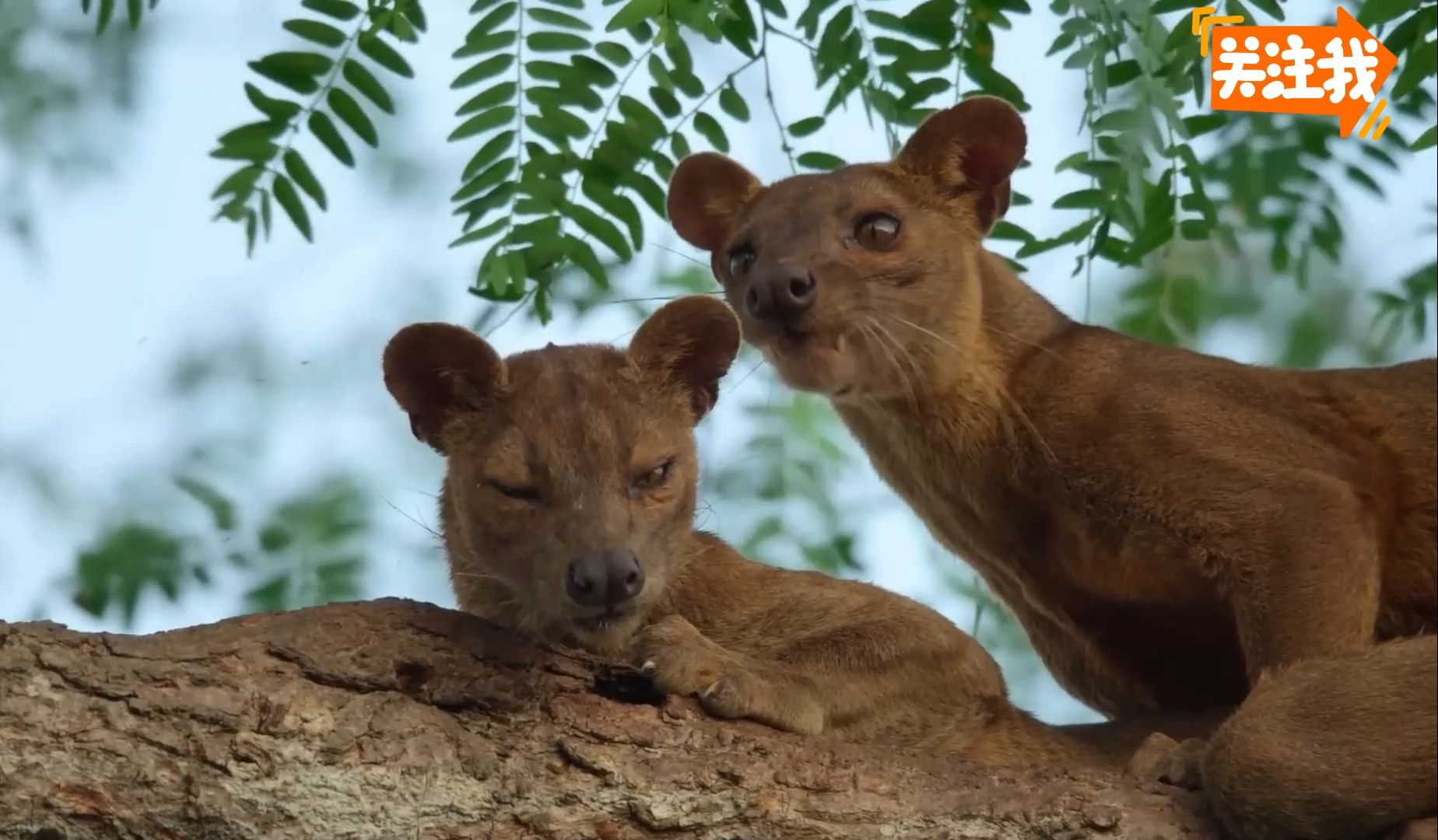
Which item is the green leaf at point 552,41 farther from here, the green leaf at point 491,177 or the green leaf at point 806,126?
the green leaf at point 806,126

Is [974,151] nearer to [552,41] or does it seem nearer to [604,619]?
[552,41]

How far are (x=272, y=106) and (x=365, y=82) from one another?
230 mm

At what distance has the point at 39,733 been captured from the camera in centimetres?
263

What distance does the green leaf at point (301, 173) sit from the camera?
150 inches

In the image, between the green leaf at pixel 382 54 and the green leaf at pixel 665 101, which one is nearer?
the green leaf at pixel 382 54

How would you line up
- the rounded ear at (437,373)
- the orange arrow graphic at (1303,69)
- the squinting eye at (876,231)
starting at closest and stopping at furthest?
the rounded ear at (437,373), the orange arrow graphic at (1303,69), the squinting eye at (876,231)

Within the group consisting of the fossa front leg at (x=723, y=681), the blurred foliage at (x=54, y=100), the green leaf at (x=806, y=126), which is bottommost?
the fossa front leg at (x=723, y=681)

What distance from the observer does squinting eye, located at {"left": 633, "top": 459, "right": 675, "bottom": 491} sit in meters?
3.35

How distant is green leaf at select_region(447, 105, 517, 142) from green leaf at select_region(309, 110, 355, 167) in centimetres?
27

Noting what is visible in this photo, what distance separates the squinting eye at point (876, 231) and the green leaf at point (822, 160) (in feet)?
1.33

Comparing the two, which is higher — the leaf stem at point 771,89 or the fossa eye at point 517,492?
the leaf stem at point 771,89

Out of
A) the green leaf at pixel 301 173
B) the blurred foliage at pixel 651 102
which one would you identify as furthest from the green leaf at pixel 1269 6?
the green leaf at pixel 301 173

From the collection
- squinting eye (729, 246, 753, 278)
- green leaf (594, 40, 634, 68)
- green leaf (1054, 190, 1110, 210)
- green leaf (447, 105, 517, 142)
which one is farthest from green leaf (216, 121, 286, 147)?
green leaf (1054, 190, 1110, 210)

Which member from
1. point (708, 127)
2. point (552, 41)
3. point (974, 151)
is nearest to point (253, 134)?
point (552, 41)
